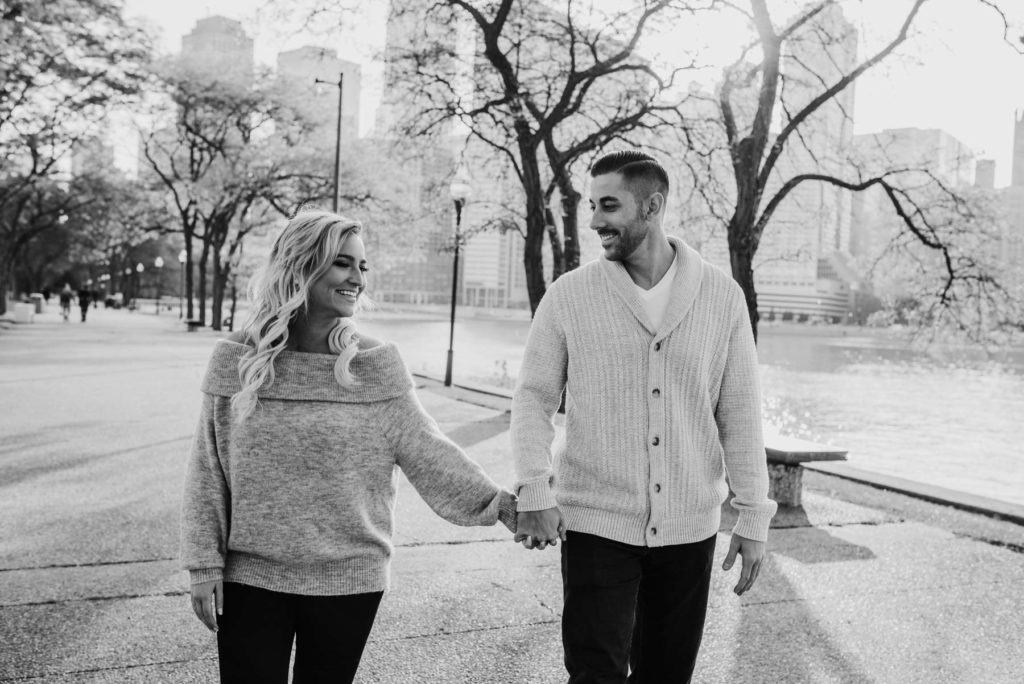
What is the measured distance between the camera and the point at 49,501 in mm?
7121

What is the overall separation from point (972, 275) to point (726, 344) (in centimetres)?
1454

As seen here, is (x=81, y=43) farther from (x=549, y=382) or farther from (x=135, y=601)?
(x=549, y=382)

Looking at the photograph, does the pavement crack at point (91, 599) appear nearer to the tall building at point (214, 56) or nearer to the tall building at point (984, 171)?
the tall building at point (984, 171)

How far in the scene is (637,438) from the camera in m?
2.83

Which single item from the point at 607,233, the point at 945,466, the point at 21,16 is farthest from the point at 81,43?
the point at 607,233

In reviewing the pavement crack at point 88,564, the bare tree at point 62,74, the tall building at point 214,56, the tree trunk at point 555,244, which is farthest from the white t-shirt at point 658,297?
the tall building at point 214,56

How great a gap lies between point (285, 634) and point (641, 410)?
120cm

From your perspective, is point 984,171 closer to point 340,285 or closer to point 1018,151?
point 1018,151

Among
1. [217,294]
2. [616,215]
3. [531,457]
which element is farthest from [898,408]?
[217,294]

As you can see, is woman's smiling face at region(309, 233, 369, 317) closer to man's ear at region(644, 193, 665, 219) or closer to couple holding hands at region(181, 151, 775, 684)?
couple holding hands at region(181, 151, 775, 684)

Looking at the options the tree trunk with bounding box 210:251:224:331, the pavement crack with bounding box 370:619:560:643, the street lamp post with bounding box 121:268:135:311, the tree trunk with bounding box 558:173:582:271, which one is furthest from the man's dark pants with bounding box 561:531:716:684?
the street lamp post with bounding box 121:268:135:311

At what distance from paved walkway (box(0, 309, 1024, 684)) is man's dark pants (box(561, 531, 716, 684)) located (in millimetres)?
1345

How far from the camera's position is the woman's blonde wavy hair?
2523mm

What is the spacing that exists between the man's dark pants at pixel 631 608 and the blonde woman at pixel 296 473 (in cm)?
57
